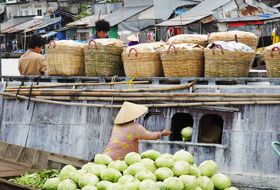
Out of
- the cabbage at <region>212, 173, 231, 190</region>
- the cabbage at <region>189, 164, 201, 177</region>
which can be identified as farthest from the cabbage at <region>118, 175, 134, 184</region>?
the cabbage at <region>212, 173, 231, 190</region>

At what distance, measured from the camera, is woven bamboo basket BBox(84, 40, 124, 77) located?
9789mm

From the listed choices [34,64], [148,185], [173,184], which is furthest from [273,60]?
[34,64]

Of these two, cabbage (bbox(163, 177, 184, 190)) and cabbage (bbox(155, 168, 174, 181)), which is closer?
cabbage (bbox(163, 177, 184, 190))

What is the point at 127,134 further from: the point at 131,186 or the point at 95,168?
the point at 131,186

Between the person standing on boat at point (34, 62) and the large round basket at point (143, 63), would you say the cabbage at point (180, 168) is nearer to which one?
the large round basket at point (143, 63)

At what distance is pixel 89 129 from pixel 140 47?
148cm

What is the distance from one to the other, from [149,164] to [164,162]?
15cm

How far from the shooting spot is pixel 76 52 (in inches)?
401

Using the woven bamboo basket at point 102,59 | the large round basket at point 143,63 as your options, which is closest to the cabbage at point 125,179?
the large round basket at point 143,63

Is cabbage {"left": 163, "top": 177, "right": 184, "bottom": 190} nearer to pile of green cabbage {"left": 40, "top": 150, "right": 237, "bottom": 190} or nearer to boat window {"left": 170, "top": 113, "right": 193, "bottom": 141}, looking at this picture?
pile of green cabbage {"left": 40, "top": 150, "right": 237, "bottom": 190}

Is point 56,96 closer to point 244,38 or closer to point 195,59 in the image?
point 195,59

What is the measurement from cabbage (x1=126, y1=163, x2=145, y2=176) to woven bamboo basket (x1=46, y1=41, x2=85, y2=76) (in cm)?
449

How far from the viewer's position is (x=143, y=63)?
9266 mm

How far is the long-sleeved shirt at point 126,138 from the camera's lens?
7.81 meters
